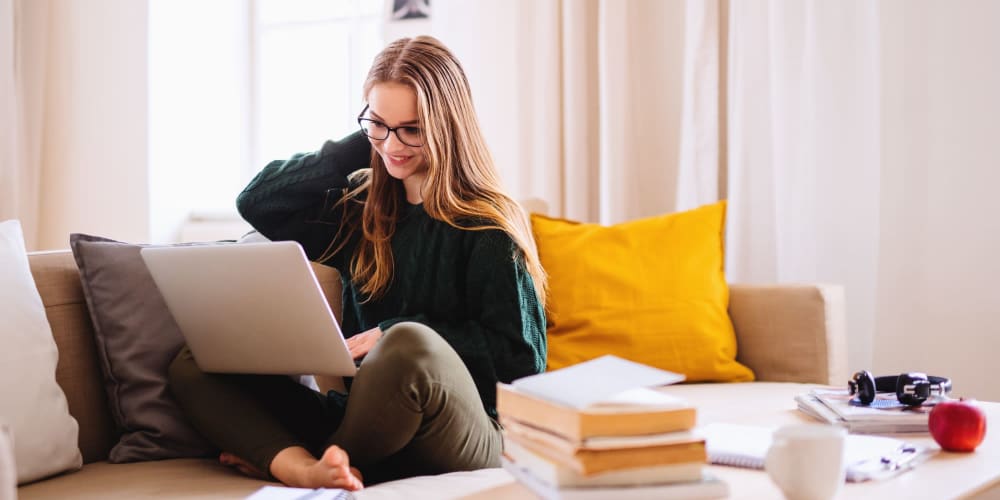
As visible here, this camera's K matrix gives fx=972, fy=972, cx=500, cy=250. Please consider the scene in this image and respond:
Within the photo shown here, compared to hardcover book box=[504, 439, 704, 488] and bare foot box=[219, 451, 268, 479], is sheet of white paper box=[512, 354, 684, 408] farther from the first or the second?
bare foot box=[219, 451, 268, 479]

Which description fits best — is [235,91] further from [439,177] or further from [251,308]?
[251,308]

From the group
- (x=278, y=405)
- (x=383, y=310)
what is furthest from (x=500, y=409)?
(x=383, y=310)

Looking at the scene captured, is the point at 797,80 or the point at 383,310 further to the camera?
the point at 797,80

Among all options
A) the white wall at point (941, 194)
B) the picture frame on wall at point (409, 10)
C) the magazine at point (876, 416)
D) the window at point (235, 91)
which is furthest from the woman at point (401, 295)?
the window at point (235, 91)

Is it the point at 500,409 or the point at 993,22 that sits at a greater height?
the point at 993,22

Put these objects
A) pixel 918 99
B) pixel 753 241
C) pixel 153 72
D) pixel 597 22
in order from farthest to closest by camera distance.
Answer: pixel 153 72
pixel 597 22
pixel 753 241
pixel 918 99

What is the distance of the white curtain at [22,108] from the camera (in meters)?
3.47

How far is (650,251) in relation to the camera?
2205 millimetres

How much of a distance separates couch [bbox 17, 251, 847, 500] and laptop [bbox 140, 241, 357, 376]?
0.56 feet

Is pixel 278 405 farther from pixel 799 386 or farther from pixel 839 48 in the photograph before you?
pixel 839 48

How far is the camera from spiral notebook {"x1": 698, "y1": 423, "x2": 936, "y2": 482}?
1.10 m

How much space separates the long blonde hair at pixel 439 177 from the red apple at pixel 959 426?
2.18 feet

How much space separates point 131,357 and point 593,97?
5.70ft

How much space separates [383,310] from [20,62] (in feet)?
8.08
